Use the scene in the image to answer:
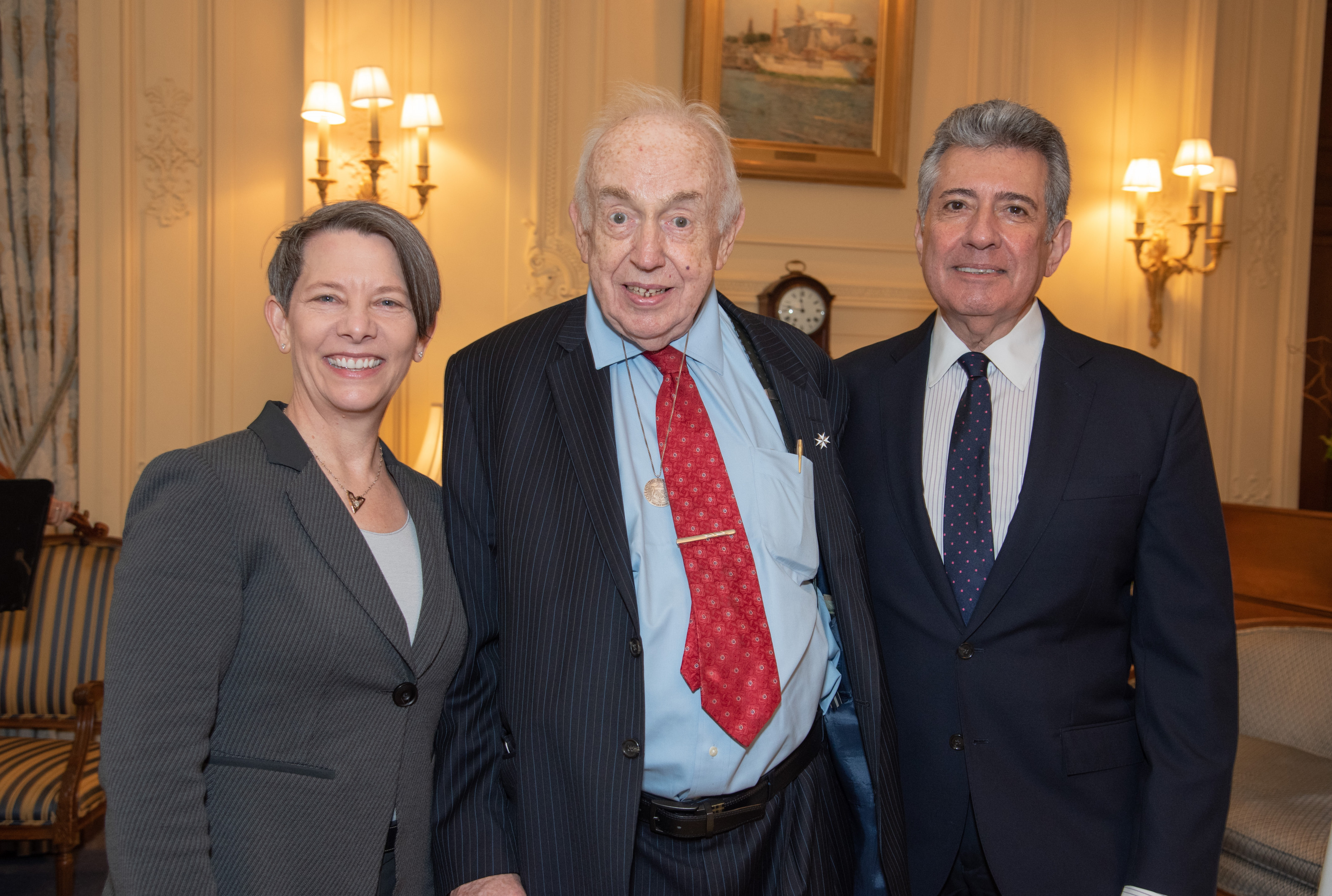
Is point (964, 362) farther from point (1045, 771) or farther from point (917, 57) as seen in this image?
point (917, 57)

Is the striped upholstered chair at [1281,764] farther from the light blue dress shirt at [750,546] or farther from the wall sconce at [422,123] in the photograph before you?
the wall sconce at [422,123]

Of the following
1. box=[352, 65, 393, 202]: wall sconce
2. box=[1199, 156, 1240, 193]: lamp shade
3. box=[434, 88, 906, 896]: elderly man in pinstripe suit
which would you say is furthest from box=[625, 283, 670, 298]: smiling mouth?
box=[1199, 156, 1240, 193]: lamp shade

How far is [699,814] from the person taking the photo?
59.1 inches

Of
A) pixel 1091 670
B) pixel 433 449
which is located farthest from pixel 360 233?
pixel 433 449

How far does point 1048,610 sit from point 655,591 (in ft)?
2.20

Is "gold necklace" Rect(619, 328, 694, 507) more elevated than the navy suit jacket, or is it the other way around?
"gold necklace" Rect(619, 328, 694, 507)

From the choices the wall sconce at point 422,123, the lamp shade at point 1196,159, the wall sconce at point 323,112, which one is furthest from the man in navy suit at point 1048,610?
the lamp shade at point 1196,159

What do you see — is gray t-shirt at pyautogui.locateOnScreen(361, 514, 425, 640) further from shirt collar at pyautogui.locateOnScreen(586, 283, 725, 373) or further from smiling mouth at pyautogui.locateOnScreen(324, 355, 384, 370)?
shirt collar at pyautogui.locateOnScreen(586, 283, 725, 373)

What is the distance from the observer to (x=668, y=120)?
1.68 m

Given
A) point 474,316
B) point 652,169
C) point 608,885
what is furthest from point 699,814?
point 474,316

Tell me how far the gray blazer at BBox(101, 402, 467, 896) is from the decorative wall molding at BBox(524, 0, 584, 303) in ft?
11.4

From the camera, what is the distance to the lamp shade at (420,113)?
4508mm

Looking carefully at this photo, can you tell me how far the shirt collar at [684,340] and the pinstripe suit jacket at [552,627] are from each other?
2 cm

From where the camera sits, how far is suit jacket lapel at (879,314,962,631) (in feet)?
5.53
